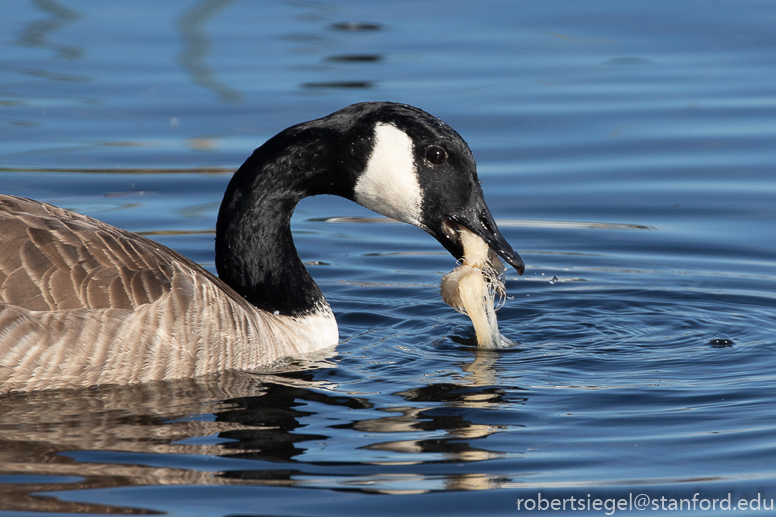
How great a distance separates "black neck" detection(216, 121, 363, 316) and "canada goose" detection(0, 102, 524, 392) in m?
0.01

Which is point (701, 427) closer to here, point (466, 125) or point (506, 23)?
point (466, 125)

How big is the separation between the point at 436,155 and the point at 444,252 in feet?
11.9

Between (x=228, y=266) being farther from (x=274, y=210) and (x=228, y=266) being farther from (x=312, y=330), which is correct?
(x=312, y=330)

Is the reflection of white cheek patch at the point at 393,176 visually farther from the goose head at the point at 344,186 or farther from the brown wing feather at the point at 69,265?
the brown wing feather at the point at 69,265

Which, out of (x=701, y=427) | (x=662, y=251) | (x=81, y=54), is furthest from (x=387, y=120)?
(x=81, y=54)

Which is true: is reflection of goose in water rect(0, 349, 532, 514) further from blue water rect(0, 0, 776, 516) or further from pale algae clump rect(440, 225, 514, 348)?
pale algae clump rect(440, 225, 514, 348)

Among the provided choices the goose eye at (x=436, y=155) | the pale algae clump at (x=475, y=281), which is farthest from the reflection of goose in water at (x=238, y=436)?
the goose eye at (x=436, y=155)

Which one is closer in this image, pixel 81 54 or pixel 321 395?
pixel 321 395

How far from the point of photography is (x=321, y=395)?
7.61m

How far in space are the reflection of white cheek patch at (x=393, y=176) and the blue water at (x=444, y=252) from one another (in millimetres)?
1134

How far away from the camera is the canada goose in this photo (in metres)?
7.23

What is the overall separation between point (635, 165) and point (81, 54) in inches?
350

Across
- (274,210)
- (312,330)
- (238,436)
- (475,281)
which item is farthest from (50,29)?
(238,436)

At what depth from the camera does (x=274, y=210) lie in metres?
8.66
